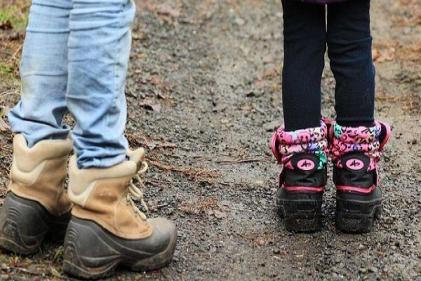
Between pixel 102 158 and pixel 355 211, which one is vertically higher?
pixel 102 158

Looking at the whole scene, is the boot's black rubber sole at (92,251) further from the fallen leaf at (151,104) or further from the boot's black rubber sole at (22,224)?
the fallen leaf at (151,104)

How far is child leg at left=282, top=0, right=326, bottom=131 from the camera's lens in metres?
2.62

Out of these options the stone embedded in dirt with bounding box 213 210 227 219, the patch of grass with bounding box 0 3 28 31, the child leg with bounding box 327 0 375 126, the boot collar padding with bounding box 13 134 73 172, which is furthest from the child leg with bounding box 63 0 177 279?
the patch of grass with bounding box 0 3 28 31

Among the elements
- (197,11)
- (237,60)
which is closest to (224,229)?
(237,60)

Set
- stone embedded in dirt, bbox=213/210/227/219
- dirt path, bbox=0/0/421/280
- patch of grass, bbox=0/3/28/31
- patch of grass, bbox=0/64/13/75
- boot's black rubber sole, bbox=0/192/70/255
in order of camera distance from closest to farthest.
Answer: boot's black rubber sole, bbox=0/192/70/255 → dirt path, bbox=0/0/421/280 → stone embedded in dirt, bbox=213/210/227/219 → patch of grass, bbox=0/64/13/75 → patch of grass, bbox=0/3/28/31

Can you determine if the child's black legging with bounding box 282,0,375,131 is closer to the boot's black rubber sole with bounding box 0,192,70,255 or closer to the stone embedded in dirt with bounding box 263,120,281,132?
the boot's black rubber sole with bounding box 0,192,70,255

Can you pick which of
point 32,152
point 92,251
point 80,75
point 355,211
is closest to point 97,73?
point 80,75

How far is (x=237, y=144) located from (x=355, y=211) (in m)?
1.10

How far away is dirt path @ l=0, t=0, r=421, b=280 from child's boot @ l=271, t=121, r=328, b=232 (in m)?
0.07

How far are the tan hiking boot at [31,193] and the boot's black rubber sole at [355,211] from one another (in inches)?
37.3

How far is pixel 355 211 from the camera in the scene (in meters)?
2.68

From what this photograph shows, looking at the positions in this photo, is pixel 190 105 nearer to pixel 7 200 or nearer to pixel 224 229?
pixel 224 229

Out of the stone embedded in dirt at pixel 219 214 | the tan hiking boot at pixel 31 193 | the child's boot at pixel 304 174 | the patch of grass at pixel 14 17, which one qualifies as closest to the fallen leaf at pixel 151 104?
the patch of grass at pixel 14 17

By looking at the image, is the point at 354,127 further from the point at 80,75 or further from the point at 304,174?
the point at 80,75
